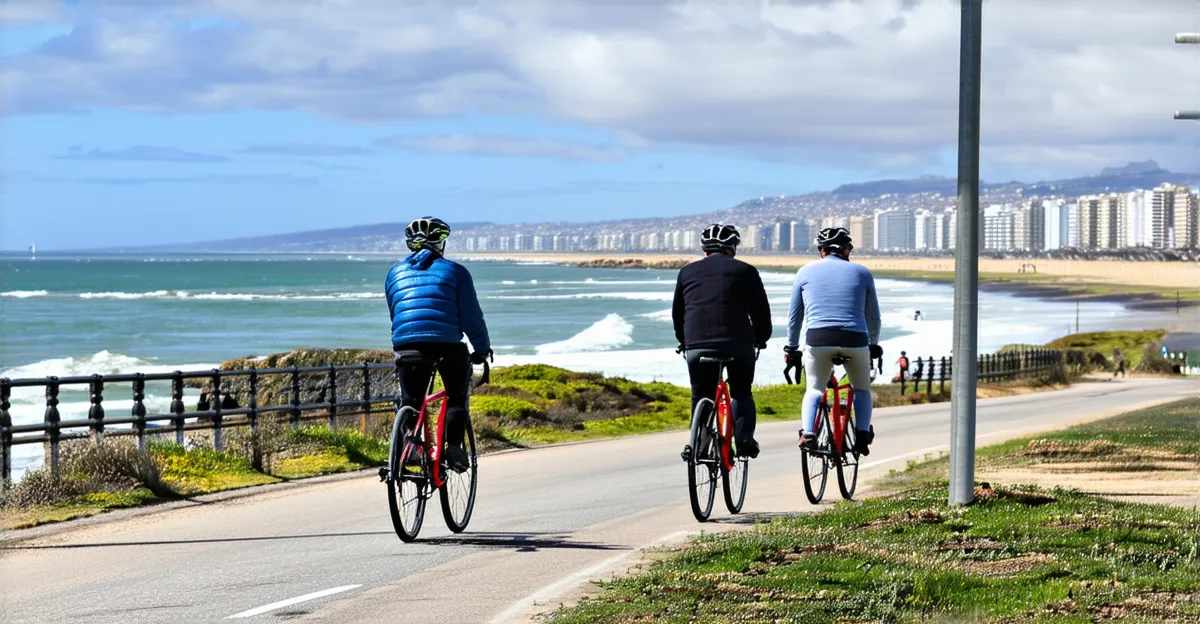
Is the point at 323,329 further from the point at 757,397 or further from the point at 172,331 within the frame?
the point at 757,397

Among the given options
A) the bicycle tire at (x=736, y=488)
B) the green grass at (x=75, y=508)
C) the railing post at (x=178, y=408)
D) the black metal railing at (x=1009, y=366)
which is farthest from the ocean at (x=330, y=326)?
the bicycle tire at (x=736, y=488)

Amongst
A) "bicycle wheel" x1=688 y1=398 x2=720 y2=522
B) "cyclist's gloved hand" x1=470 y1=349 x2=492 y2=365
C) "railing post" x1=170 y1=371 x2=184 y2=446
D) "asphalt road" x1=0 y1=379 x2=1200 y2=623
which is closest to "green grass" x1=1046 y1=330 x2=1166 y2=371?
"railing post" x1=170 y1=371 x2=184 y2=446

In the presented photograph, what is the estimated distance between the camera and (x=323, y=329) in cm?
9050

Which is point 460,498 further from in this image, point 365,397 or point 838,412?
point 365,397

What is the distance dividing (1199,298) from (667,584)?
16207 cm

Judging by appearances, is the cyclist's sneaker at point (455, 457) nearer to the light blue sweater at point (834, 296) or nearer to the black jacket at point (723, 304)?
the black jacket at point (723, 304)

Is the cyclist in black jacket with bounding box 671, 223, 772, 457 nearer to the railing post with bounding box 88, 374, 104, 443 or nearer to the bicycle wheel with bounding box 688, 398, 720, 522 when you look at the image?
the bicycle wheel with bounding box 688, 398, 720, 522

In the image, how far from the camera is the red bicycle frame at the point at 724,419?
460 inches

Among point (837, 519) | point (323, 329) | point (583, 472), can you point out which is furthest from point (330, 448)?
point (323, 329)

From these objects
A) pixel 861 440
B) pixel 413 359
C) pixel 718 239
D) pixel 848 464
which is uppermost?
pixel 718 239

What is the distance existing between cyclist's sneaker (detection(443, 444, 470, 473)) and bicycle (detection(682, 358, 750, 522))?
1.61 metres

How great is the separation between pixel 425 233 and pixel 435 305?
0.55 m

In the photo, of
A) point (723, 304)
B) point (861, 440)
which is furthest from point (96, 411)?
point (861, 440)

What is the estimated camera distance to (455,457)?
35.4ft
